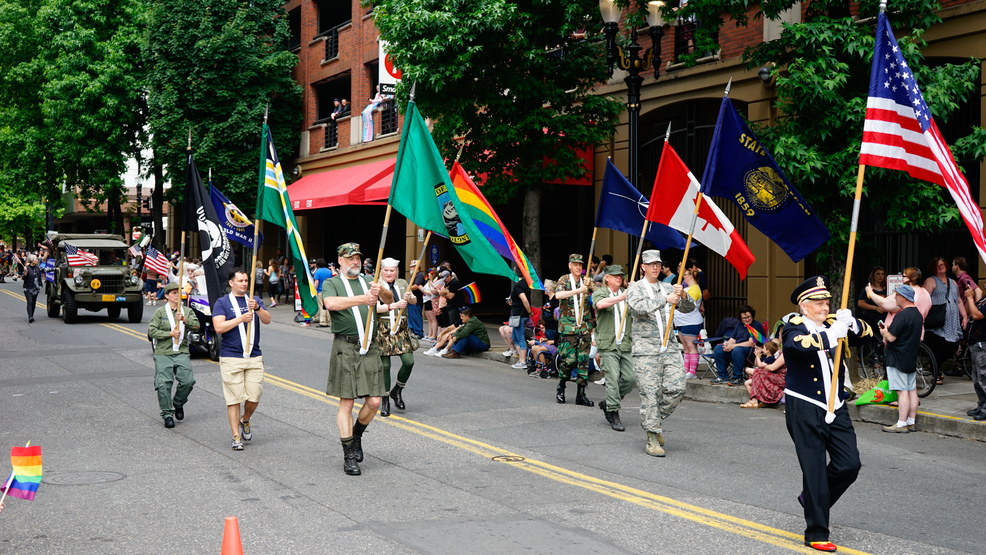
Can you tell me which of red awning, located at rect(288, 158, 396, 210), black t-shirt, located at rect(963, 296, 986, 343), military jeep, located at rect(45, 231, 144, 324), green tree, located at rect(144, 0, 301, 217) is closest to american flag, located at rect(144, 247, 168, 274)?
military jeep, located at rect(45, 231, 144, 324)

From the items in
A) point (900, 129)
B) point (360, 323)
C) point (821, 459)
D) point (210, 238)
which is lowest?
point (821, 459)

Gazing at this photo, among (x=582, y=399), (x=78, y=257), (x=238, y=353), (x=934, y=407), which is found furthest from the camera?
(x=78, y=257)

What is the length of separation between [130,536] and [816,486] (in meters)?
4.37

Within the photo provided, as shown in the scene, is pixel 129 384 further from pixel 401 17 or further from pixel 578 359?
pixel 401 17

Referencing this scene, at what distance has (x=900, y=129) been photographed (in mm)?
6781

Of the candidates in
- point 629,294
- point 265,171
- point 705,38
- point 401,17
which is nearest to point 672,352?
point 629,294

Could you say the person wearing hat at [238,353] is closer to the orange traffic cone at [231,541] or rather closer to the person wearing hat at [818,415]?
the orange traffic cone at [231,541]

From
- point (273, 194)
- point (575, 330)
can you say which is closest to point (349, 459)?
point (273, 194)

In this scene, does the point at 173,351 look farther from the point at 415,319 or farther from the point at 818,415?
the point at 415,319

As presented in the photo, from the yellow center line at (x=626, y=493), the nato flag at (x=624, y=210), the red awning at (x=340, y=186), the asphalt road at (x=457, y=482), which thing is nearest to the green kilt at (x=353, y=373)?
the asphalt road at (x=457, y=482)

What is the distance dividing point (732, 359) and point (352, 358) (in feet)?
23.1

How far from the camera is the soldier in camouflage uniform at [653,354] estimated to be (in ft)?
27.5

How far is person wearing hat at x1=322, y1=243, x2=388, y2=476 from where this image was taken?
24.5 ft

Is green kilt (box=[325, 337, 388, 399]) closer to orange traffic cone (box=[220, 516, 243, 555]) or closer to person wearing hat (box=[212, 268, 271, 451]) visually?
person wearing hat (box=[212, 268, 271, 451])
